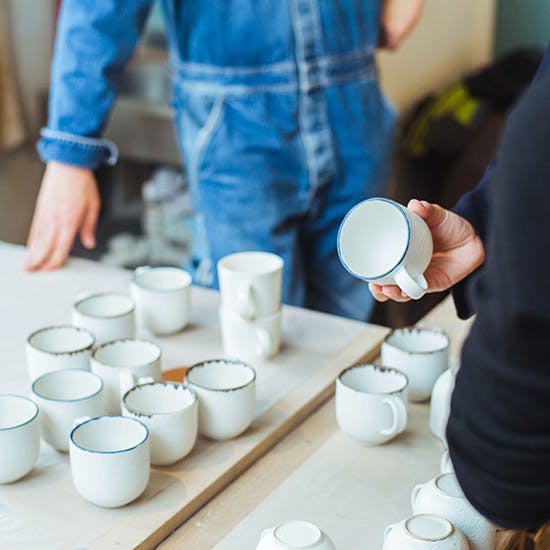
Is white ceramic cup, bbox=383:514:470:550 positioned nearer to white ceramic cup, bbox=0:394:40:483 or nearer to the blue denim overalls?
white ceramic cup, bbox=0:394:40:483

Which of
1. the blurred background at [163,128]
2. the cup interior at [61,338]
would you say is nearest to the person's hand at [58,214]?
the cup interior at [61,338]

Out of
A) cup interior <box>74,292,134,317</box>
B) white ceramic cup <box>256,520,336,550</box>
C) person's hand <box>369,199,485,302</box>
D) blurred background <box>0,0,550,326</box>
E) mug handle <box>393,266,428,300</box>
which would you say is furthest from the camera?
blurred background <box>0,0,550,326</box>

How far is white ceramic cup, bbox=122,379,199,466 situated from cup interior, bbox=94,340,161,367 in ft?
0.32

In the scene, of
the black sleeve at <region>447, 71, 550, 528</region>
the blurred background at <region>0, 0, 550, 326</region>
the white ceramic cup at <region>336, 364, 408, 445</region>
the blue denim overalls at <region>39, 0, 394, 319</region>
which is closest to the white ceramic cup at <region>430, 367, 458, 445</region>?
the white ceramic cup at <region>336, 364, 408, 445</region>

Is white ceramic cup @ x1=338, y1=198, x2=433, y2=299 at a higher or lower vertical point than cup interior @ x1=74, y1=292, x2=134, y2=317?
higher

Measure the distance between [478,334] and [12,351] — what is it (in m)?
0.84

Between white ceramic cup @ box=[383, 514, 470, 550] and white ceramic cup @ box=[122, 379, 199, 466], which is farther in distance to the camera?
white ceramic cup @ box=[122, 379, 199, 466]

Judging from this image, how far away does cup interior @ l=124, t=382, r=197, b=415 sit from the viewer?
110cm

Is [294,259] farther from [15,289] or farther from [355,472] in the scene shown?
[355,472]

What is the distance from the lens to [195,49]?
69.4 inches

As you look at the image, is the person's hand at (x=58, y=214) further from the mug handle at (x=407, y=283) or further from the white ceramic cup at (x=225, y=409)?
the mug handle at (x=407, y=283)

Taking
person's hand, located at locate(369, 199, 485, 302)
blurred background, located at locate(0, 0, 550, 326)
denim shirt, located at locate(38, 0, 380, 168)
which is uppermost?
denim shirt, located at locate(38, 0, 380, 168)

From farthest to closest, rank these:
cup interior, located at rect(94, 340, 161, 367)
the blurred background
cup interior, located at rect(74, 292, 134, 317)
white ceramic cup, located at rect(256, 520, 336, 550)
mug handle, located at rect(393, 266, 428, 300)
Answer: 1. the blurred background
2. cup interior, located at rect(74, 292, 134, 317)
3. cup interior, located at rect(94, 340, 161, 367)
4. mug handle, located at rect(393, 266, 428, 300)
5. white ceramic cup, located at rect(256, 520, 336, 550)

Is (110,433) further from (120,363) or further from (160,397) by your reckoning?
(120,363)
